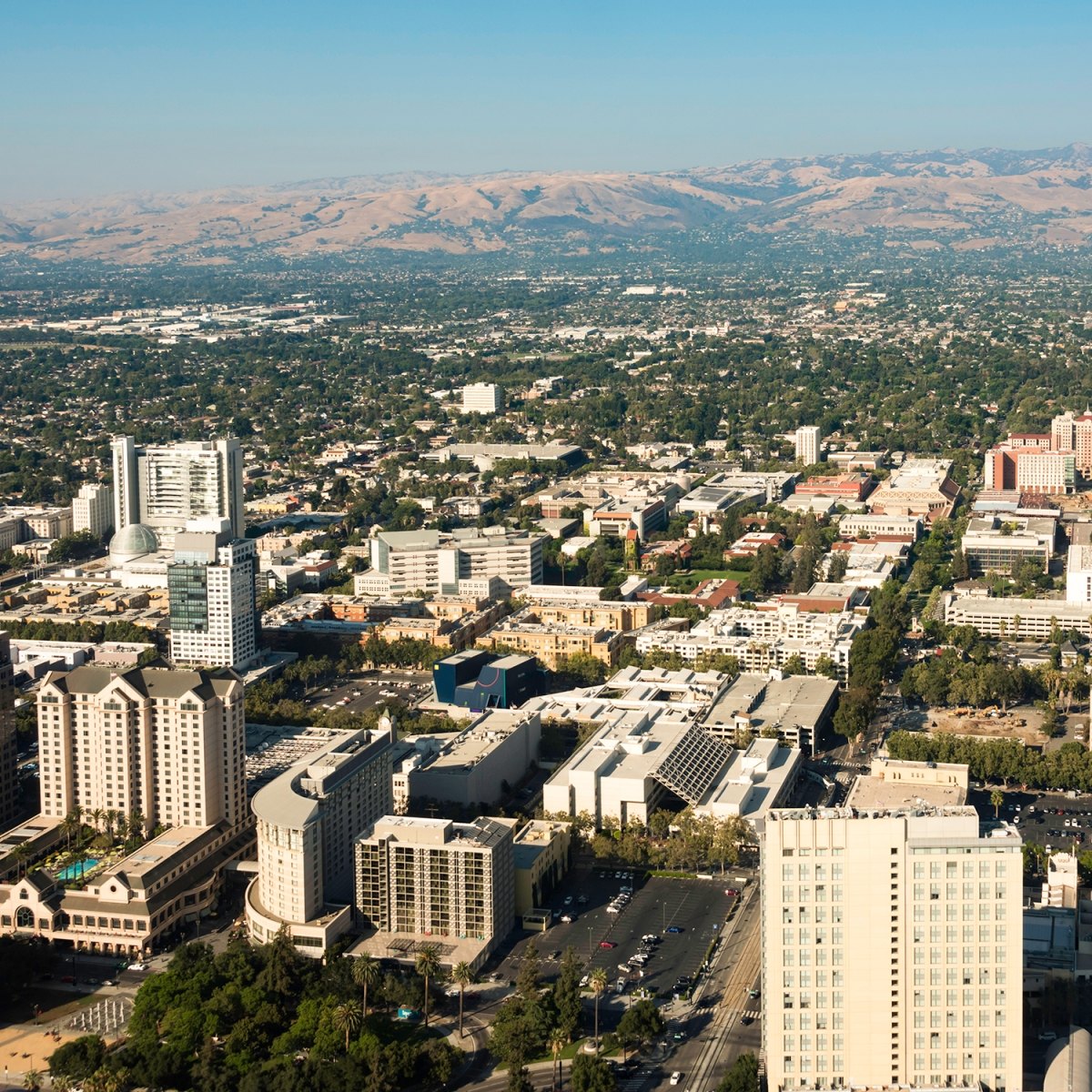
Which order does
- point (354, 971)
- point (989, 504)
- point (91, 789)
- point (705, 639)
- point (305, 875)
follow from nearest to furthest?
point (354, 971)
point (305, 875)
point (91, 789)
point (705, 639)
point (989, 504)

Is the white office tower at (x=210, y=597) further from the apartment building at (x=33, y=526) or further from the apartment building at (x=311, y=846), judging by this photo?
the apartment building at (x=33, y=526)

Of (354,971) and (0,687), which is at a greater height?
(0,687)

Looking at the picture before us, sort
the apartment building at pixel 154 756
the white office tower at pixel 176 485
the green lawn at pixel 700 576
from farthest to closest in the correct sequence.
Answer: the white office tower at pixel 176 485 < the green lawn at pixel 700 576 < the apartment building at pixel 154 756

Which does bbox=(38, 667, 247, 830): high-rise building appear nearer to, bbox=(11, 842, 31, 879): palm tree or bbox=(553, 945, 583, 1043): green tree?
bbox=(11, 842, 31, 879): palm tree

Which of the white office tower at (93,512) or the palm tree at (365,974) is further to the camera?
the white office tower at (93,512)

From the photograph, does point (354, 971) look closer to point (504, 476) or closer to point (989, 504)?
point (989, 504)

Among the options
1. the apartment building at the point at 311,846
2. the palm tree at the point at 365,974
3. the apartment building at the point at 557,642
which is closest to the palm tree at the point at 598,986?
the palm tree at the point at 365,974

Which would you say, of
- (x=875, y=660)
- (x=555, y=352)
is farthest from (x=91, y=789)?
(x=555, y=352)
